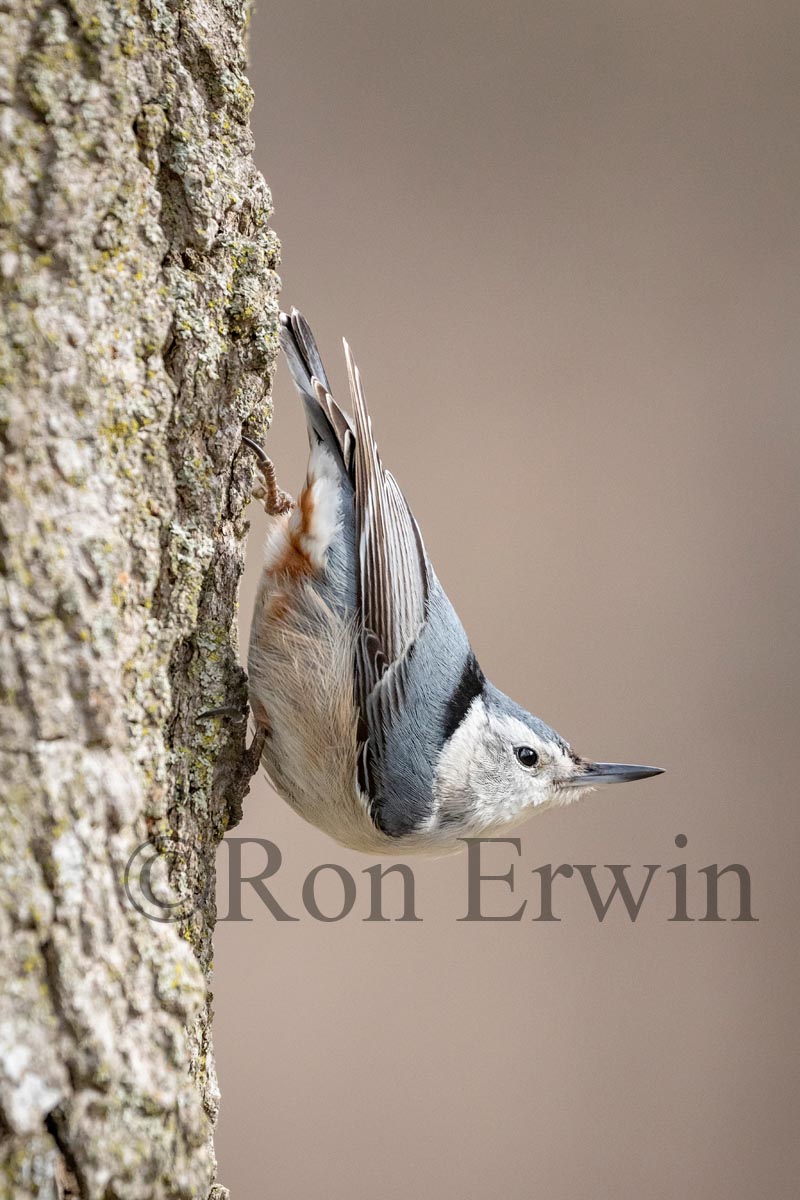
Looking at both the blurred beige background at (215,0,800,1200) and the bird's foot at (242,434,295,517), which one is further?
the blurred beige background at (215,0,800,1200)

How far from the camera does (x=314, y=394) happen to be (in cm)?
128

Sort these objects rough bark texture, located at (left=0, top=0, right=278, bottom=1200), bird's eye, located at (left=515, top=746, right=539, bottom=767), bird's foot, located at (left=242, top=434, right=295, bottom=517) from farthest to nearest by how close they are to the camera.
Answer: bird's eye, located at (left=515, top=746, right=539, bottom=767) → bird's foot, located at (left=242, top=434, right=295, bottom=517) → rough bark texture, located at (left=0, top=0, right=278, bottom=1200)

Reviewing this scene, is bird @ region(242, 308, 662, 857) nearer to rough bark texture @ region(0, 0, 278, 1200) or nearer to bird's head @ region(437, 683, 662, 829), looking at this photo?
bird's head @ region(437, 683, 662, 829)

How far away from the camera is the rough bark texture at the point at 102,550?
0.69 metres

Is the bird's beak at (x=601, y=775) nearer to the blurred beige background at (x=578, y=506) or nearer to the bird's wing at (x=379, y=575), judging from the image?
the bird's wing at (x=379, y=575)

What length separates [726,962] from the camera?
222cm

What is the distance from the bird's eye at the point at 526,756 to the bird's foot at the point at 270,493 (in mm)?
414

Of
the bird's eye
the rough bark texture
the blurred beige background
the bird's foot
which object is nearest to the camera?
the rough bark texture

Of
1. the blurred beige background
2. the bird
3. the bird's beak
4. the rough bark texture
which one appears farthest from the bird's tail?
the blurred beige background

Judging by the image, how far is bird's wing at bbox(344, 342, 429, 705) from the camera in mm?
1180

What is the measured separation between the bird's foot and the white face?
13.2 inches

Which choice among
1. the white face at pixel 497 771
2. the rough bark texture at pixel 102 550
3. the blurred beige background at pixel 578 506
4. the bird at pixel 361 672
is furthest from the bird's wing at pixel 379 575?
the blurred beige background at pixel 578 506

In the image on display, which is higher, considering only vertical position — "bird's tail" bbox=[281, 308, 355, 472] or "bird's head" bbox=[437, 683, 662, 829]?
"bird's tail" bbox=[281, 308, 355, 472]

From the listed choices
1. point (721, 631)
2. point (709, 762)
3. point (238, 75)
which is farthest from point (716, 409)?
point (238, 75)
